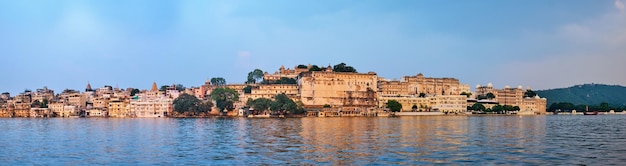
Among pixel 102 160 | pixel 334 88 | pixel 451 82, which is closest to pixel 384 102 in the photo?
pixel 334 88

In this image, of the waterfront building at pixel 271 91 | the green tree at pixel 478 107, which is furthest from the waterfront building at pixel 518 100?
the waterfront building at pixel 271 91

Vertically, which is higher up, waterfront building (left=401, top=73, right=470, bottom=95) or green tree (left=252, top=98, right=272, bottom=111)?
waterfront building (left=401, top=73, right=470, bottom=95)

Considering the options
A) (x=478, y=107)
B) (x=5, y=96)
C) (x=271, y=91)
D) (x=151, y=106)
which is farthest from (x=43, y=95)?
(x=478, y=107)

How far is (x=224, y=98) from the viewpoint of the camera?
10669 cm

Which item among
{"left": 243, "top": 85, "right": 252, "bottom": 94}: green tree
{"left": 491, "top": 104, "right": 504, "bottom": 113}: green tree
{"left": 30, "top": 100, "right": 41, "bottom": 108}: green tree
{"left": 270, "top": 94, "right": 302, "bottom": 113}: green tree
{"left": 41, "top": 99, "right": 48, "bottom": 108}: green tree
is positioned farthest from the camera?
{"left": 41, "top": 99, "right": 48, "bottom": 108}: green tree

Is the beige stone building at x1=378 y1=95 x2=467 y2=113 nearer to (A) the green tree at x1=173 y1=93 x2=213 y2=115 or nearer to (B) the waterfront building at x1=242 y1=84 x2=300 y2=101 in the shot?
(B) the waterfront building at x1=242 y1=84 x2=300 y2=101

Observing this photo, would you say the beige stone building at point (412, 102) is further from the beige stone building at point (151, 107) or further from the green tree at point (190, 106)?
the beige stone building at point (151, 107)

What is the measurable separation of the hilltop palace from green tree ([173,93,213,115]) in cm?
526

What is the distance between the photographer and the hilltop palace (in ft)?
373

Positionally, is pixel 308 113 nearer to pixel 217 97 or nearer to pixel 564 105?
pixel 217 97

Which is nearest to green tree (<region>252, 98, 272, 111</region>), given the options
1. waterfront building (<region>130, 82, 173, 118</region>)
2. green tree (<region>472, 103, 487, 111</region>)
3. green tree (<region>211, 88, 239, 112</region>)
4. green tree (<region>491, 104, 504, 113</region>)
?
green tree (<region>211, 88, 239, 112</region>)

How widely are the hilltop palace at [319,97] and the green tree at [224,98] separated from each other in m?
1.91

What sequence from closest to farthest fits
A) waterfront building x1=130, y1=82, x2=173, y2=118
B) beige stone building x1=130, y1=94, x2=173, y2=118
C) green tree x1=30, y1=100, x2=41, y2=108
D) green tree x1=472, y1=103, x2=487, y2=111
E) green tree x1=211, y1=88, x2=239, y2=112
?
green tree x1=211, y1=88, x2=239, y2=112 → beige stone building x1=130, y1=94, x2=173, y2=118 → waterfront building x1=130, y1=82, x2=173, y2=118 → green tree x1=472, y1=103, x2=487, y2=111 → green tree x1=30, y1=100, x2=41, y2=108

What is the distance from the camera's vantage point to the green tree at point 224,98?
103306 mm
